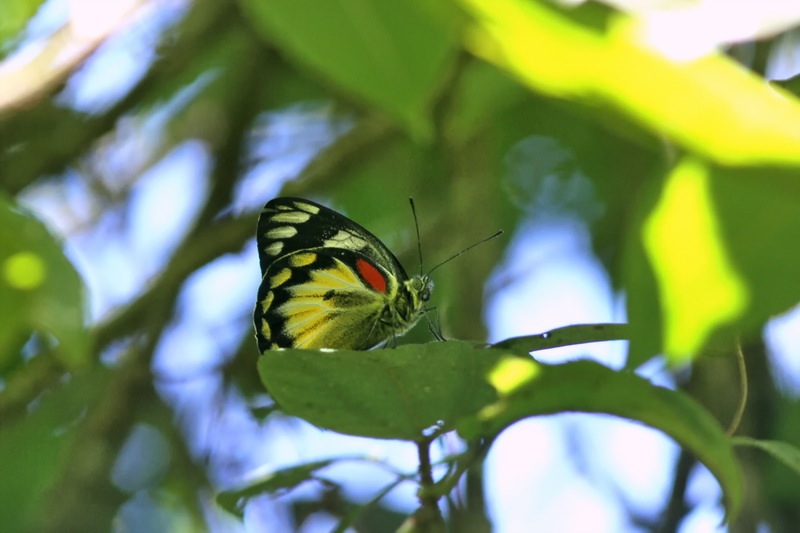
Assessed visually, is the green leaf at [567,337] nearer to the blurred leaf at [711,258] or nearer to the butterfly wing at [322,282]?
the blurred leaf at [711,258]

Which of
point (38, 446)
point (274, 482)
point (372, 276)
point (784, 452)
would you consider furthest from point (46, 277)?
point (38, 446)

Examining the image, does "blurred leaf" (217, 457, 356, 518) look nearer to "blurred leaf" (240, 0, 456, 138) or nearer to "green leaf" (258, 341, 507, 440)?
"green leaf" (258, 341, 507, 440)

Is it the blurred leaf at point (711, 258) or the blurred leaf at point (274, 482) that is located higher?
the blurred leaf at point (711, 258)

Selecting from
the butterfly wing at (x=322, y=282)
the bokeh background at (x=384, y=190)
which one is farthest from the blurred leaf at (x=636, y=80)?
the butterfly wing at (x=322, y=282)

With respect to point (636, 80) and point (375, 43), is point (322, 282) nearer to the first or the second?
point (375, 43)

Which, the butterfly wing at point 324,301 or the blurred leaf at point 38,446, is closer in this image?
the butterfly wing at point 324,301

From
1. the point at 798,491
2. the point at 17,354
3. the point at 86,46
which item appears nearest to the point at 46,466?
the point at 17,354
